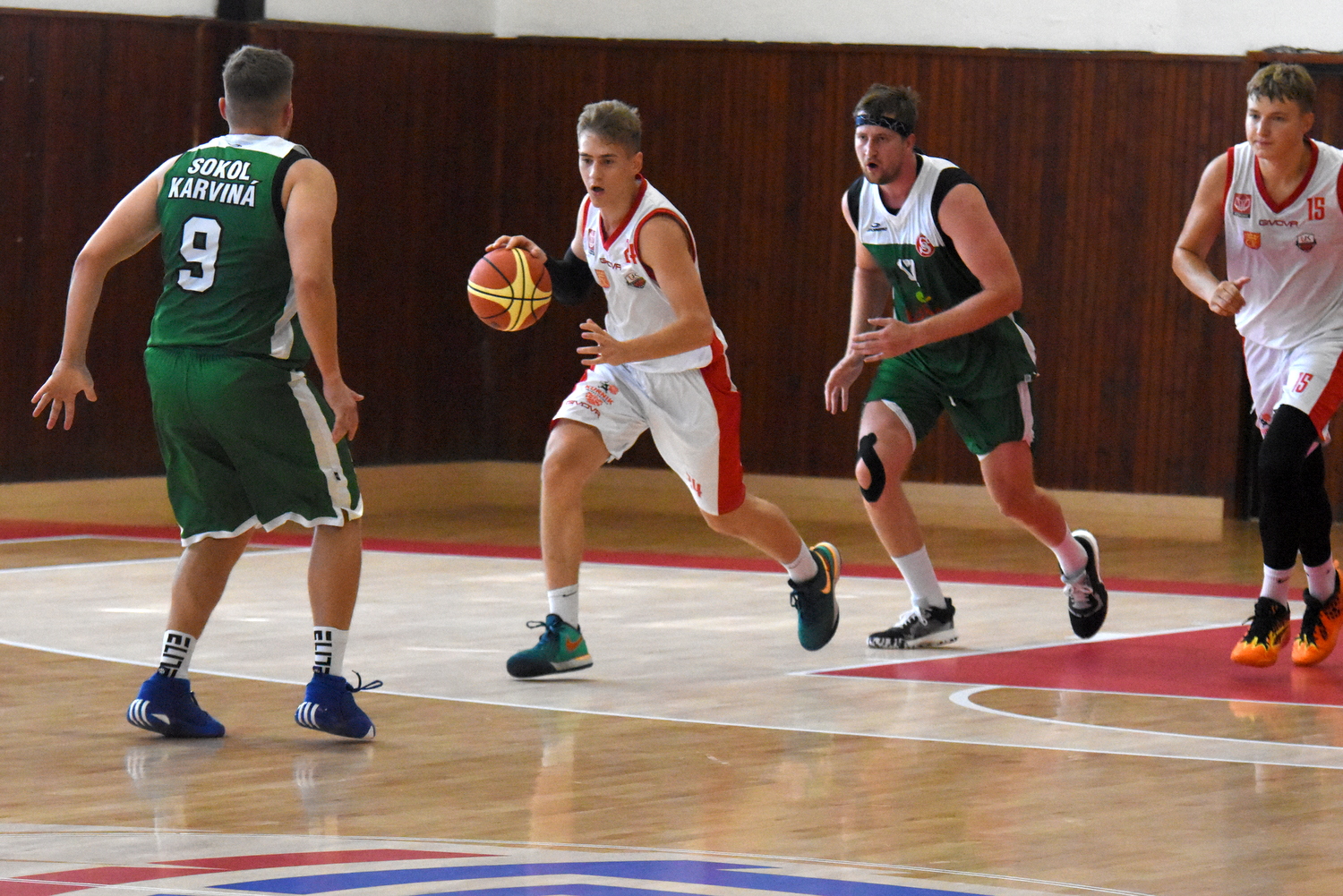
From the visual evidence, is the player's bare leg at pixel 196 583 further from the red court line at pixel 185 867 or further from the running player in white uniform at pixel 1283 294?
the running player in white uniform at pixel 1283 294

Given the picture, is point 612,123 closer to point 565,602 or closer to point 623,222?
point 623,222

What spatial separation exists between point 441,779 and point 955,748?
130cm

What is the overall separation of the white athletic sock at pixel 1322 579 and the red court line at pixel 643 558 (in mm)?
1958

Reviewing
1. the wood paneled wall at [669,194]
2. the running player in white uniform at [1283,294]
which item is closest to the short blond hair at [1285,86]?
the running player in white uniform at [1283,294]

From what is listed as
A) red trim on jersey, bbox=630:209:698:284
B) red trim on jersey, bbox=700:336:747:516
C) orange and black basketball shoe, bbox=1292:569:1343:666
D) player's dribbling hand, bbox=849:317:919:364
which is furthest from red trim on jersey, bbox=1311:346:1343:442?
red trim on jersey, bbox=630:209:698:284

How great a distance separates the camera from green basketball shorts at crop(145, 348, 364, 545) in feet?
16.5

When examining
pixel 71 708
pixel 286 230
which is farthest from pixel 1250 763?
pixel 71 708

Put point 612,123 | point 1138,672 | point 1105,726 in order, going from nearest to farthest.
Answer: point 1105,726, point 612,123, point 1138,672

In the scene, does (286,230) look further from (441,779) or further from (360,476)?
(360,476)

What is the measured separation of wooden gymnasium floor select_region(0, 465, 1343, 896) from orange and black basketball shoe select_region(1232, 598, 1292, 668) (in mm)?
63

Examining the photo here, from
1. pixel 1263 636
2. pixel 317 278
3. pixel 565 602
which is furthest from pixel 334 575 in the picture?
pixel 1263 636

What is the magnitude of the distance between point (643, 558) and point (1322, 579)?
3749 mm

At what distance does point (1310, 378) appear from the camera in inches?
251

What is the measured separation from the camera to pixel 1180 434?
1159 cm
